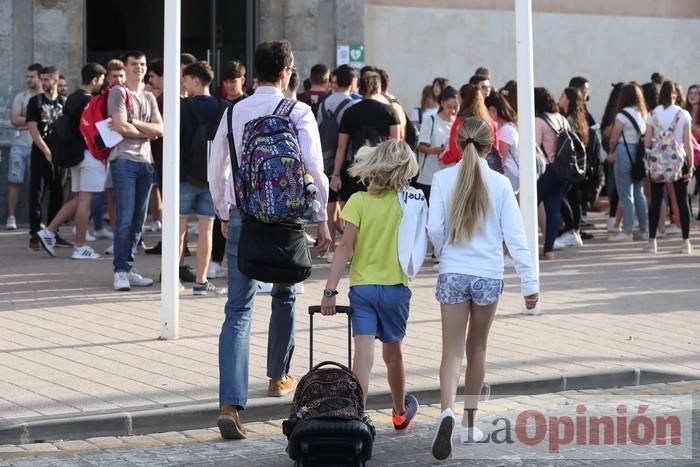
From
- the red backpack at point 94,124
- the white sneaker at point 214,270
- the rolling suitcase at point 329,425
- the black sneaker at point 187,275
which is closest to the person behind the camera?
the rolling suitcase at point 329,425

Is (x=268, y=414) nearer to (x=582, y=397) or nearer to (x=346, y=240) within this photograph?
(x=346, y=240)

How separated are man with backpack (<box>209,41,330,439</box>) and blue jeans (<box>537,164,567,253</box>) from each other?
6724 mm

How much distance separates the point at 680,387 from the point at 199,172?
454cm

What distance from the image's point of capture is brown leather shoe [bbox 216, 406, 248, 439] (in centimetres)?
714

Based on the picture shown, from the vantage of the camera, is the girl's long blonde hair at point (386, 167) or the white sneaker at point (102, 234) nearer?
the girl's long blonde hair at point (386, 167)

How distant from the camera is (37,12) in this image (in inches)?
688

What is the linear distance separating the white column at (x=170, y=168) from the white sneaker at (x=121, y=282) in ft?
7.05

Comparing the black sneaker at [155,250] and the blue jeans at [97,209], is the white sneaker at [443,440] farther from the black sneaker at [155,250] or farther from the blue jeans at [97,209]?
the blue jeans at [97,209]

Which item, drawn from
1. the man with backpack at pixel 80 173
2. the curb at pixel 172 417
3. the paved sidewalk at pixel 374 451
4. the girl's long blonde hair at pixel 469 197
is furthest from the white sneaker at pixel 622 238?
the girl's long blonde hair at pixel 469 197

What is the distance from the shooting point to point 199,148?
11.4m

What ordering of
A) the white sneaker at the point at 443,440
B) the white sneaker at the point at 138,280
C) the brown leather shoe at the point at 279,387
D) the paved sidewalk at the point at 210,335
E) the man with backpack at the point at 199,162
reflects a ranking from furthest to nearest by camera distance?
the white sneaker at the point at 138,280
the man with backpack at the point at 199,162
the paved sidewalk at the point at 210,335
the brown leather shoe at the point at 279,387
the white sneaker at the point at 443,440

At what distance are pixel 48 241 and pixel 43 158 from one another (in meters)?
1.30

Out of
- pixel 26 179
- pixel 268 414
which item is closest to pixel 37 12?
pixel 26 179

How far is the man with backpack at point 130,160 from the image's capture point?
11.4 meters
